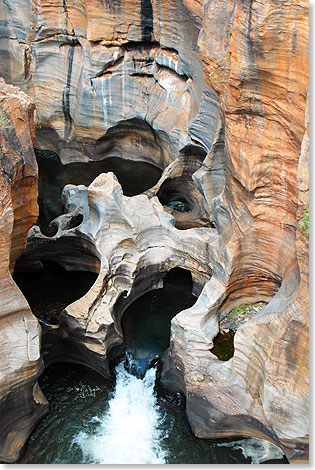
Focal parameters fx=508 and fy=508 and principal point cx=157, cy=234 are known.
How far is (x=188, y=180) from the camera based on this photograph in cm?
1906

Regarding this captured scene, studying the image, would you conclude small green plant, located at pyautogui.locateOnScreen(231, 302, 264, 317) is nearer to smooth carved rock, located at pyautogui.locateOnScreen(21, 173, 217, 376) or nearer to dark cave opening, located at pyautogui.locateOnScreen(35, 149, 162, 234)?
smooth carved rock, located at pyautogui.locateOnScreen(21, 173, 217, 376)

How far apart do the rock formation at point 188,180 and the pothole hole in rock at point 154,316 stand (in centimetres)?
48

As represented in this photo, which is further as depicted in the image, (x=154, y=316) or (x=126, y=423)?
(x=154, y=316)

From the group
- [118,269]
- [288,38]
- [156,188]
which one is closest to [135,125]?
[156,188]

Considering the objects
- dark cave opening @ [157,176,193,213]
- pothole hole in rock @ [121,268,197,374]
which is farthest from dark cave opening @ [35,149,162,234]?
pothole hole in rock @ [121,268,197,374]

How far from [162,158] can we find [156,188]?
123 inches

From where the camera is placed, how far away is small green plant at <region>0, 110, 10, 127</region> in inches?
410

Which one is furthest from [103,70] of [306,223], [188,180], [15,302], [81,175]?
[306,223]

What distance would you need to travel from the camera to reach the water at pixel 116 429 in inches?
448

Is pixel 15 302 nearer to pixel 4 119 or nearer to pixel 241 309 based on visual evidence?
pixel 4 119

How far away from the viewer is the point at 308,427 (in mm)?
9125

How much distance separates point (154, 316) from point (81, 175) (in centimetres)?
910

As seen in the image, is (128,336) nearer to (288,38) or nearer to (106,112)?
(288,38)

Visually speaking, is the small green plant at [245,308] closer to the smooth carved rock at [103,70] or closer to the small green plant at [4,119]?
the smooth carved rock at [103,70]
